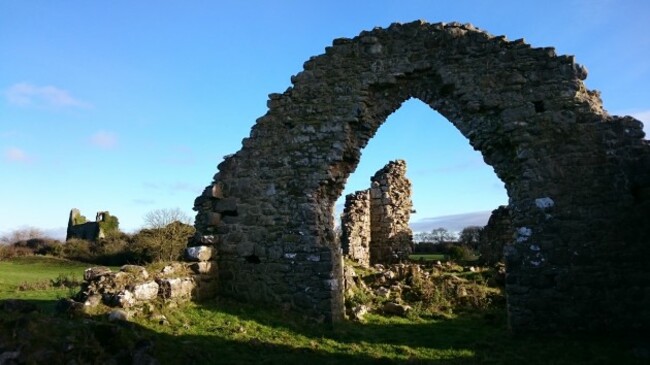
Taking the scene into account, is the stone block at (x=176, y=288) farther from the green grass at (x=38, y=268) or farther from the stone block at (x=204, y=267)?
the green grass at (x=38, y=268)

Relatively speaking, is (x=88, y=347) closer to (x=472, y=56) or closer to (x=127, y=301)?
(x=127, y=301)

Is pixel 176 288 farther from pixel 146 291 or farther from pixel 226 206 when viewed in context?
pixel 226 206

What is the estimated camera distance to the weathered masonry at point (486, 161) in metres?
8.41

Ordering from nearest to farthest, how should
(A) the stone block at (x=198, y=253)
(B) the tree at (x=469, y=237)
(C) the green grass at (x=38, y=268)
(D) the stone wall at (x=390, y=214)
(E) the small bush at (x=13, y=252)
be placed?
(A) the stone block at (x=198, y=253)
(D) the stone wall at (x=390, y=214)
(C) the green grass at (x=38, y=268)
(B) the tree at (x=469, y=237)
(E) the small bush at (x=13, y=252)

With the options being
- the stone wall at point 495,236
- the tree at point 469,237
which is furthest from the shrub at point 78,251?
the stone wall at point 495,236

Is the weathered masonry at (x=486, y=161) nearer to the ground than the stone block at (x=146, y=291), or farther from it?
farther from it

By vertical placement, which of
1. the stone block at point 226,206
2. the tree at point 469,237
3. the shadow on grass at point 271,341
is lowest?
the shadow on grass at point 271,341

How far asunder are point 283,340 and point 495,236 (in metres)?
10.3

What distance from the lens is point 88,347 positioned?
546cm

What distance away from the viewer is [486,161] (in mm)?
9453

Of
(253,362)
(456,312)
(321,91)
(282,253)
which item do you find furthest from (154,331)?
(456,312)

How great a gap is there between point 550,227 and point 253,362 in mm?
5334

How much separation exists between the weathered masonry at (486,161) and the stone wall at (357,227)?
20.7 ft

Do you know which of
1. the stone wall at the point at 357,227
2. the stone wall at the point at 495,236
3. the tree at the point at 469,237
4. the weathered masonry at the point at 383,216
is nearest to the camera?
the stone wall at the point at 495,236
